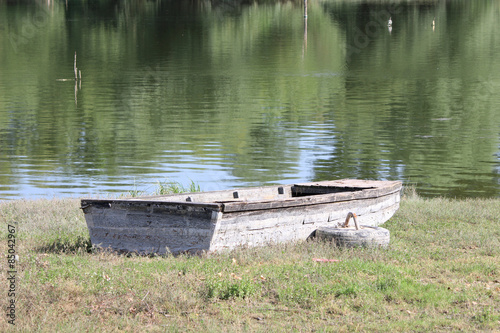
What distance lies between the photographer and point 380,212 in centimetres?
1413

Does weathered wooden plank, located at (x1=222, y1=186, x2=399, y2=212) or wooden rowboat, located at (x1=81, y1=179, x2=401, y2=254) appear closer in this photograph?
wooden rowboat, located at (x1=81, y1=179, x2=401, y2=254)

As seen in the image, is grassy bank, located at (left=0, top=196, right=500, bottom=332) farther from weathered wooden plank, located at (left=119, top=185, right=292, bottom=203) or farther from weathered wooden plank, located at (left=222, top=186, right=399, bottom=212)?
weathered wooden plank, located at (left=119, top=185, right=292, bottom=203)

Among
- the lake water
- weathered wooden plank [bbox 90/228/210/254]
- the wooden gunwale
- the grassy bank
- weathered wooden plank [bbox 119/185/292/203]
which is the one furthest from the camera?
the lake water

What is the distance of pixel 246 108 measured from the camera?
3844 cm

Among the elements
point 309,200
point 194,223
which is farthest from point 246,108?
point 194,223

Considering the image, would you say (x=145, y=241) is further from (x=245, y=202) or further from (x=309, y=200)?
(x=309, y=200)

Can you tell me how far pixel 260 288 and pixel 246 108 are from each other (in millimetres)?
29753

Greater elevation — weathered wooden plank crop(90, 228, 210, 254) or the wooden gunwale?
the wooden gunwale

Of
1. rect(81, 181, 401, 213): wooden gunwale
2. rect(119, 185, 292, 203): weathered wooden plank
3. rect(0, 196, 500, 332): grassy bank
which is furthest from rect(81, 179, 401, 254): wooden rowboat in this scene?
rect(119, 185, 292, 203): weathered wooden plank

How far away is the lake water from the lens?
77.5 ft

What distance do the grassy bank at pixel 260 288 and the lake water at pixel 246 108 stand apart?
960 cm

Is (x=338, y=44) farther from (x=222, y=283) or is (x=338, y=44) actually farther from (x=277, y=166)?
(x=222, y=283)

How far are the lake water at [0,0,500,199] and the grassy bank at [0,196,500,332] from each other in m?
9.60

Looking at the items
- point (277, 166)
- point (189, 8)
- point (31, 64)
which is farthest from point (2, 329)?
point (189, 8)
